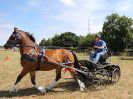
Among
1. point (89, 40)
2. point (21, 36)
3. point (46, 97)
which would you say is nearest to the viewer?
point (46, 97)

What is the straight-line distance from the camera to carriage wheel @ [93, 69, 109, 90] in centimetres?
1299

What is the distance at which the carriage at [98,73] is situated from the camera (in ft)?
42.5

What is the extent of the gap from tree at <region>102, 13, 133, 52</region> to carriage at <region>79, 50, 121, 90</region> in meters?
60.9

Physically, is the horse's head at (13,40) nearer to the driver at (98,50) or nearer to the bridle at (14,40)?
the bridle at (14,40)

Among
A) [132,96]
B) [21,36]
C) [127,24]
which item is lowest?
[132,96]

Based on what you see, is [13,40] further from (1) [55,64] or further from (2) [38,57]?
(1) [55,64]

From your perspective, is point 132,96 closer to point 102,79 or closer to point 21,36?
point 102,79

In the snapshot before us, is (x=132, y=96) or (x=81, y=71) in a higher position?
(x=81, y=71)

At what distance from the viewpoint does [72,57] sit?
1295cm

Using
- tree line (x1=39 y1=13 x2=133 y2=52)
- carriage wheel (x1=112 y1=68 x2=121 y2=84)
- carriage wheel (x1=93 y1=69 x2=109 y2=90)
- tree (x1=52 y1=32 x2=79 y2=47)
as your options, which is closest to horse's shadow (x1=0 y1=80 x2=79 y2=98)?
carriage wheel (x1=93 y1=69 x2=109 y2=90)

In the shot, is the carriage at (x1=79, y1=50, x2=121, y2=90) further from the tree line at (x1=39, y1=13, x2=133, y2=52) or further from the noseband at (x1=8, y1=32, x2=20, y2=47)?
the tree line at (x1=39, y1=13, x2=133, y2=52)

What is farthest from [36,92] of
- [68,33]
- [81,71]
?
[68,33]

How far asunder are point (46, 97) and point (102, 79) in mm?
3312

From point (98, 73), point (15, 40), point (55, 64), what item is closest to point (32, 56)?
point (15, 40)
